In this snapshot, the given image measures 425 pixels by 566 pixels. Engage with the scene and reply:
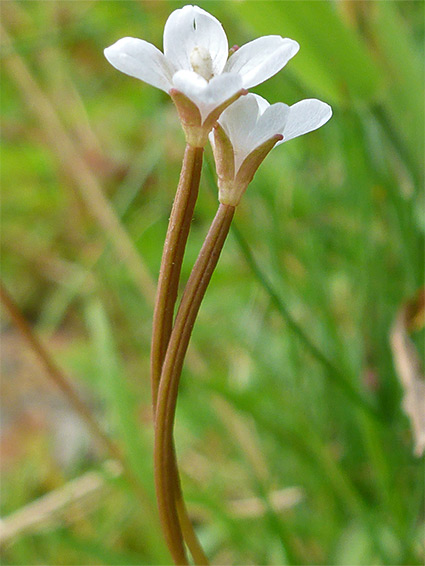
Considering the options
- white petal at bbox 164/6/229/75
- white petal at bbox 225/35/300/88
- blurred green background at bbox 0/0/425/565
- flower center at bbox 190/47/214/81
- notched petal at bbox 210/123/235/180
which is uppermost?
white petal at bbox 164/6/229/75

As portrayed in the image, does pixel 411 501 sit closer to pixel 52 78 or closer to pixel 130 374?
pixel 130 374

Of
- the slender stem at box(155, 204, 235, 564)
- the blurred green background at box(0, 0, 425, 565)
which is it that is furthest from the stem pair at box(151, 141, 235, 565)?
the blurred green background at box(0, 0, 425, 565)

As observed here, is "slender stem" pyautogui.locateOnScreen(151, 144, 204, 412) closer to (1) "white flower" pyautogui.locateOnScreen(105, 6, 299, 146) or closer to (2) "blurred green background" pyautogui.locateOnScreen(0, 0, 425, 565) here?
(1) "white flower" pyautogui.locateOnScreen(105, 6, 299, 146)

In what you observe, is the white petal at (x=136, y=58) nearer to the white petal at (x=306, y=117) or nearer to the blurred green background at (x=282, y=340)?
the white petal at (x=306, y=117)

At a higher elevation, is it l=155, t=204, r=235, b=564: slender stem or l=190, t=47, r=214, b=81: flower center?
l=190, t=47, r=214, b=81: flower center

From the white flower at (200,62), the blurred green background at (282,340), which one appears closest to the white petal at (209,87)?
the white flower at (200,62)

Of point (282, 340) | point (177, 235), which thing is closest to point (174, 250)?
point (177, 235)

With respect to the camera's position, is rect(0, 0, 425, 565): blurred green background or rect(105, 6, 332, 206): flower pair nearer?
rect(105, 6, 332, 206): flower pair
